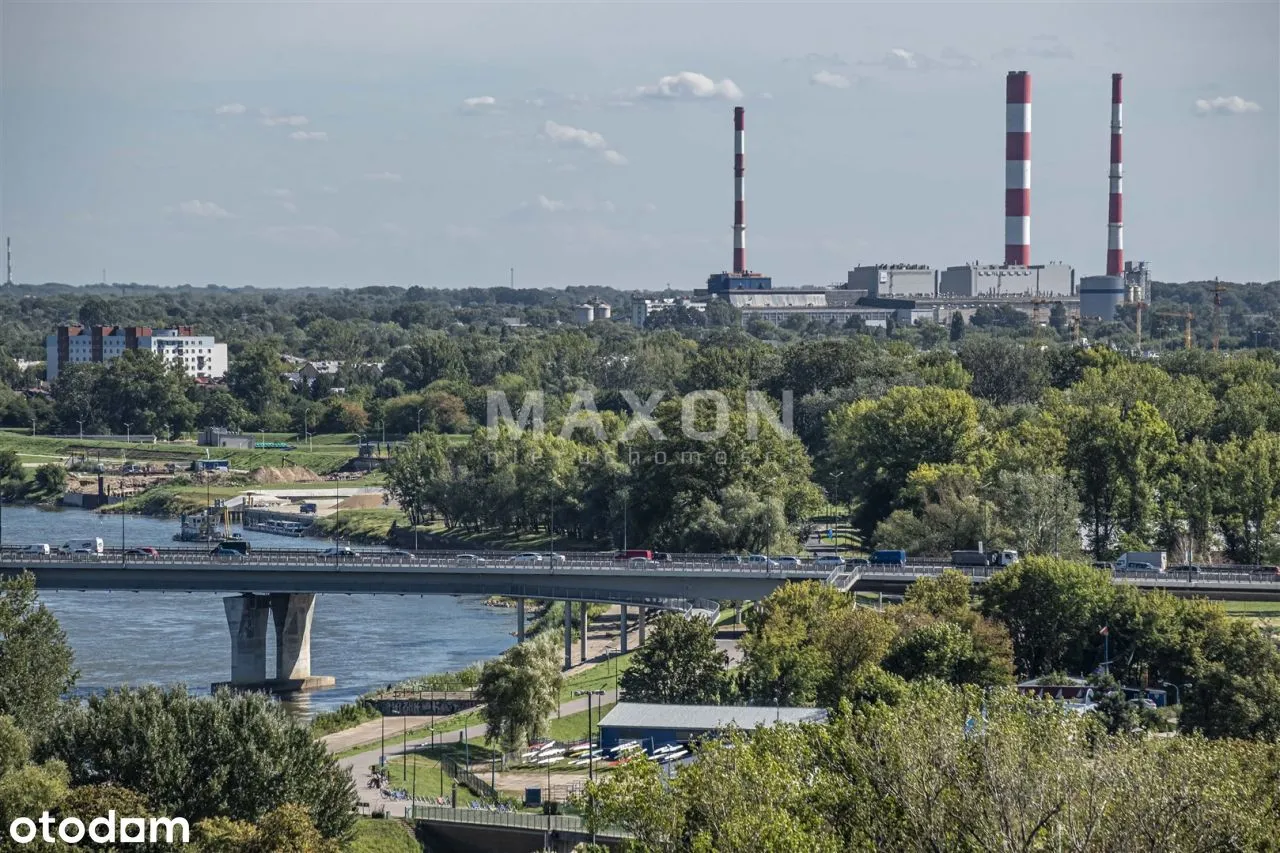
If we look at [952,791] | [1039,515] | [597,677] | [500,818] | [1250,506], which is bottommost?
[597,677]

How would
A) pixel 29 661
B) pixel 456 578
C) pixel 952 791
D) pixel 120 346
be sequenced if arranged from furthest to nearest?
pixel 120 346 → pixel 456 578 → pixel 29 661 → pixel 952 791

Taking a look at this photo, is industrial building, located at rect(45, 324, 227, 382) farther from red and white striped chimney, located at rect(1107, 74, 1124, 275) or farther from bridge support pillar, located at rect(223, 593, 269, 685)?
bridge support pillar, located at rect(223, 593, 269, 685)

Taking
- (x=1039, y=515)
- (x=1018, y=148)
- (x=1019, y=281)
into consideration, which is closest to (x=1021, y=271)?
(x=1019, y=281)

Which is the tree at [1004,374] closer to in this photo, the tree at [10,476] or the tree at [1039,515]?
the tree at [1039,515]

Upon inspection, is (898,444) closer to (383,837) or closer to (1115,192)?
(383,837)

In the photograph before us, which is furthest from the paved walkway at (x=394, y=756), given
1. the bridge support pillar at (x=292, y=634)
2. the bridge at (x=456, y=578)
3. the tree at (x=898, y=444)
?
the tree at (x=898, y=444)

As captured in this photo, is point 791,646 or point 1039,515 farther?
point 1039,515

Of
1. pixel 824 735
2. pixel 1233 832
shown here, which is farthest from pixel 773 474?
pixel 1233 832

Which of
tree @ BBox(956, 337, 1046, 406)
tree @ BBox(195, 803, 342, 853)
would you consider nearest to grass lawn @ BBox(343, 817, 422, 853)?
tree @ BBox(195, 803, 342, 853)
